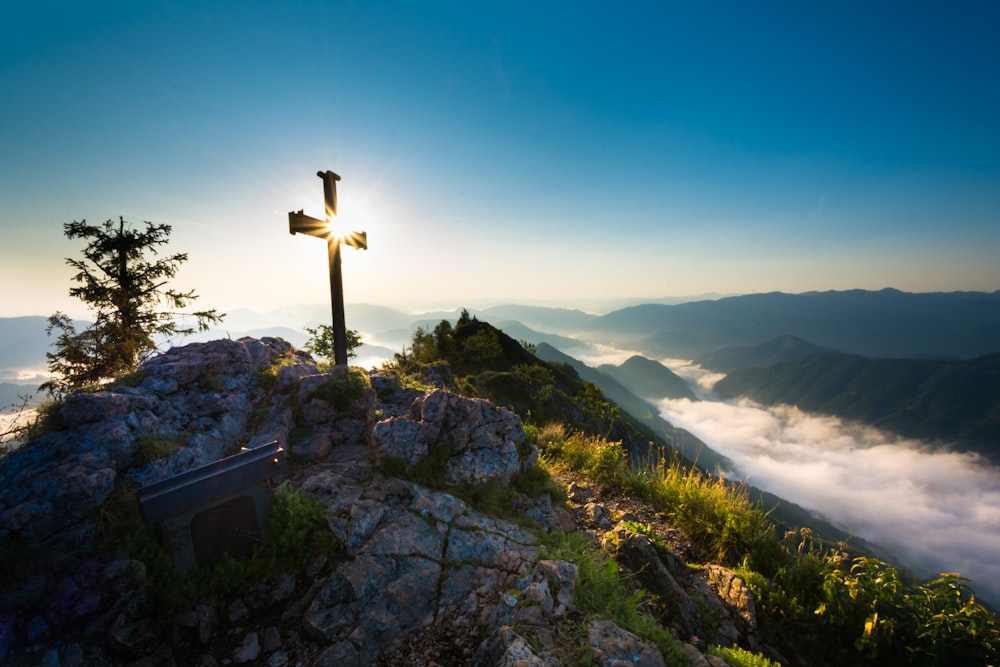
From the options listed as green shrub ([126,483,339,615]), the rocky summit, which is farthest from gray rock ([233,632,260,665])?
green shrub ([126,483,339,615])

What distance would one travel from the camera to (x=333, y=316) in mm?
9227

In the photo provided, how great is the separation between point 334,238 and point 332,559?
23.8 ft

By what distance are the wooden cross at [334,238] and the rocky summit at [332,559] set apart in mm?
2542

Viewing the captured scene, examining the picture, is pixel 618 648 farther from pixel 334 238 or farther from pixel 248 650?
pixel 334 238

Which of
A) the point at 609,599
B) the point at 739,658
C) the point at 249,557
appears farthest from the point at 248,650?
the point at 739,658

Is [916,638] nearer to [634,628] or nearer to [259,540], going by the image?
[634,628]

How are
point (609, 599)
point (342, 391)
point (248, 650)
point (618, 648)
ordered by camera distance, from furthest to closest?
point (342, 391)
point (609, 599)
point (248, 650)
point (618, 648)

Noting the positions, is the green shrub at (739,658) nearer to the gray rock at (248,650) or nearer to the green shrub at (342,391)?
the gray rock at (248,650)

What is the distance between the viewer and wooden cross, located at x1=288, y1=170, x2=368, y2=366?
8.63m

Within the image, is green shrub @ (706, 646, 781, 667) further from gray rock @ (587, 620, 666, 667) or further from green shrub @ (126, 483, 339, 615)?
green shrub @ (126, 483, 339, 615)

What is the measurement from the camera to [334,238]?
9.31 metres

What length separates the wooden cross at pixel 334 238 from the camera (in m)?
Result: 8.63

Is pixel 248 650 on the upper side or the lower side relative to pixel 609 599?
lower

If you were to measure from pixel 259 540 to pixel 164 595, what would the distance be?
90cm
